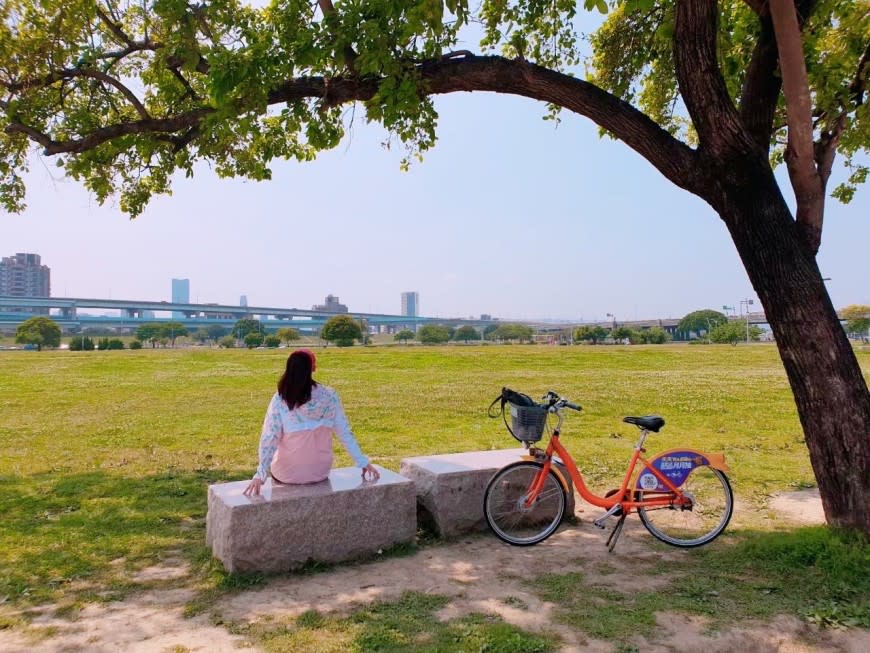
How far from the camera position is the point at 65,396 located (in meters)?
23.7

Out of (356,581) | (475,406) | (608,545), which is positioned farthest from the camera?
(475,406)

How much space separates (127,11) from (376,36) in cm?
628

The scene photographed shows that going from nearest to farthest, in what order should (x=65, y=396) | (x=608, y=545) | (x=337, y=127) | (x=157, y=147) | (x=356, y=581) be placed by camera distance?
(x=356, y=581) < (x=608, y=545) < (x=337, y=127) < (x=157, y=147) < (x=65, y=396)

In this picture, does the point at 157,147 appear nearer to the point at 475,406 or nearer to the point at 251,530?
the point at 251,530

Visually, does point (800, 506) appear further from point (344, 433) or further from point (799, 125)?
point (344, 433)

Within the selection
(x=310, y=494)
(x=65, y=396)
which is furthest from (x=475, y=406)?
(x=65, y=396)

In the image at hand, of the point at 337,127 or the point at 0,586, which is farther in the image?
the point at 337,127

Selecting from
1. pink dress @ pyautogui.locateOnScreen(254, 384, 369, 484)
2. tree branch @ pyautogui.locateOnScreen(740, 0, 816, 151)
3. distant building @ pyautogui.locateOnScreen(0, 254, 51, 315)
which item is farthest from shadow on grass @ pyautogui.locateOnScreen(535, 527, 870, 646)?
distant building @ pyautogui.locateOnScreen(0, 254, 51, 315)

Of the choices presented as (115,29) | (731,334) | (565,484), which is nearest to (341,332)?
(731,334)

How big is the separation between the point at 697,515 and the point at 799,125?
14.0ft

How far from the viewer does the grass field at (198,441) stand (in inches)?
255

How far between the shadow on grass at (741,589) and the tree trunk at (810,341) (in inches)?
18.9

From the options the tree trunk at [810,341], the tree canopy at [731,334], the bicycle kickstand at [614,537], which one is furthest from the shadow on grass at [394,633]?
the tree canopy at [731,334]

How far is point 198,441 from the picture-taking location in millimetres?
13664
